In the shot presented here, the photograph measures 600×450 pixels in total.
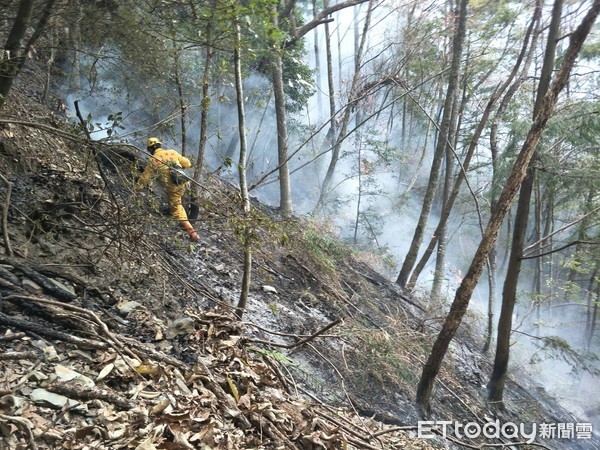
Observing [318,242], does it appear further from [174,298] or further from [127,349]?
[127,349]

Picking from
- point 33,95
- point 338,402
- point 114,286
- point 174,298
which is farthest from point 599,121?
point 33,95

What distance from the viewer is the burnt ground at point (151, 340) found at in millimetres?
2008

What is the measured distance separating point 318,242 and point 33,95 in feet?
19.6

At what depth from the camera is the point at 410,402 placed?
5.52 m

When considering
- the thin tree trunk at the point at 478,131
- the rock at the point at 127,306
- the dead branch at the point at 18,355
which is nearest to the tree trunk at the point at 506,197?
the thin tree trunk at the point at 478,131

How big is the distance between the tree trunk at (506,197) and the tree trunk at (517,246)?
1.52 metres

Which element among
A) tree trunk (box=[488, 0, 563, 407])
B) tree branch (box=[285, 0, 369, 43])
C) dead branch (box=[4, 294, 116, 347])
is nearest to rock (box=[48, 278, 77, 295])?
dead branch (box=[4, 294, 116, 347])

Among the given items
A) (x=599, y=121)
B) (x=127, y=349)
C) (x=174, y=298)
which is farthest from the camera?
(x=599, y=121)

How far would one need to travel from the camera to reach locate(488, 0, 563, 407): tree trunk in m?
5.99

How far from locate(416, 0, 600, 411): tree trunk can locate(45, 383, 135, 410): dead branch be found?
13.2 feet

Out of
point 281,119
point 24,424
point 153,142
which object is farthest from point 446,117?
point 24,424

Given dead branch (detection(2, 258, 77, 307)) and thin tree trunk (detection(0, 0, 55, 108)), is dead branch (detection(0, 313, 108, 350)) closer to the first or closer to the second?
dead branch (detection(2, 258, 77, 307))

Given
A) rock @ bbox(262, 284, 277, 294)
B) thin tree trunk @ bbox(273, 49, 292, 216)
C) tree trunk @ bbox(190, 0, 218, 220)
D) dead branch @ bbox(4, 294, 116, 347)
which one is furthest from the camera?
thin tree trunk @ bbox(273, 49, 292, 216)

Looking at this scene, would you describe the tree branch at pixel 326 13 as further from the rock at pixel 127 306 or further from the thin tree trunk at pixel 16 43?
the rock at pixel 127 306
